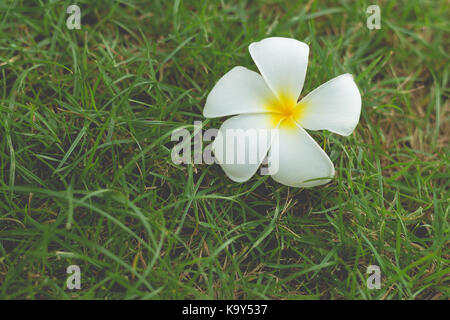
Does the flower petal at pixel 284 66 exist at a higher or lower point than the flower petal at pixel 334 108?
higher

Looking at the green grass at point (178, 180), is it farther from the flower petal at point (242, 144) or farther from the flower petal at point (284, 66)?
the flower petal at point (284, 66)

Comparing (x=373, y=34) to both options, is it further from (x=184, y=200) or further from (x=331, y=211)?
(x=184, y=200)

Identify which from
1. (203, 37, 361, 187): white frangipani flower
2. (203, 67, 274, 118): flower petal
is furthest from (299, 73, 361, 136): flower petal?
(203, 67, 274, 118): flower petal

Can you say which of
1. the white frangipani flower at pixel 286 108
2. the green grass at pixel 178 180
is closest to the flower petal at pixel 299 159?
the white frangipani flower at pixel 286 108

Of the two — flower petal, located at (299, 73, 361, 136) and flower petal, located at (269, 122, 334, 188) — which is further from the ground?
flower petal, located at (299, 73, 361, 136)

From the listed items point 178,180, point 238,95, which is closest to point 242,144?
point 238,95

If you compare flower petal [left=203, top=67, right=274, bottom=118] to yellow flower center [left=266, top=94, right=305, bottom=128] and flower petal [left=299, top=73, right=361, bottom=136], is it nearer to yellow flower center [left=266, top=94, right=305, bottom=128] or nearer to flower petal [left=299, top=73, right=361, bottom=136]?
yellow flower center [left=266, top=94, right=305, bottom=128]
